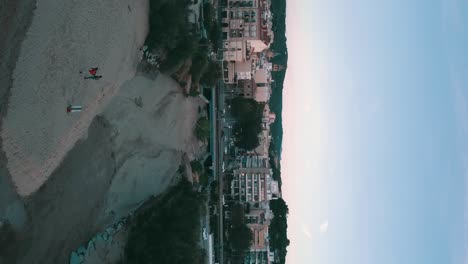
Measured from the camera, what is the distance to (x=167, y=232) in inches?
1390

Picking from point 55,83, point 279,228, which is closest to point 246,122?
point 279,228

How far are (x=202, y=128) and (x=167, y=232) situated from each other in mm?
14779

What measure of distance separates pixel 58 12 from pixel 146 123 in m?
13.2

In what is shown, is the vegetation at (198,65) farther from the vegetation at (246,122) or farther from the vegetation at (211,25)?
the vegetation at (246,122)

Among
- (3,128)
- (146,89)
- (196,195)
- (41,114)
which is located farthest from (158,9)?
(3,128)

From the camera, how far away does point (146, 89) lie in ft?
129

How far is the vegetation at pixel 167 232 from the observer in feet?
110

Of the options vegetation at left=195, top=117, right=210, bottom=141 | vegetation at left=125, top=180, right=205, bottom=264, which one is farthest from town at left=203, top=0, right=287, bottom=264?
vegetation at left=125, top=180, right=205, bottom=264

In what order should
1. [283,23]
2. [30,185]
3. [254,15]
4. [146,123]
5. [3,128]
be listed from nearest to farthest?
[3,128] → [30,185] → [146,123] → [254,15] → [283,23]

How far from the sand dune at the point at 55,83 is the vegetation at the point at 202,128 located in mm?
14269

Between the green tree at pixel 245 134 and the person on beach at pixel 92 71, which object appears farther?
the green tree at pixel 245 134

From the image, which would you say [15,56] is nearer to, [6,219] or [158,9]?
[6,219]

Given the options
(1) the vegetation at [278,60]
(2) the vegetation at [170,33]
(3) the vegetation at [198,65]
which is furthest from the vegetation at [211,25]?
(1) the vegetation at [278,60]

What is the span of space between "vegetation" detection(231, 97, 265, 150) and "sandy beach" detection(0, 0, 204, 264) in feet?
64.6
